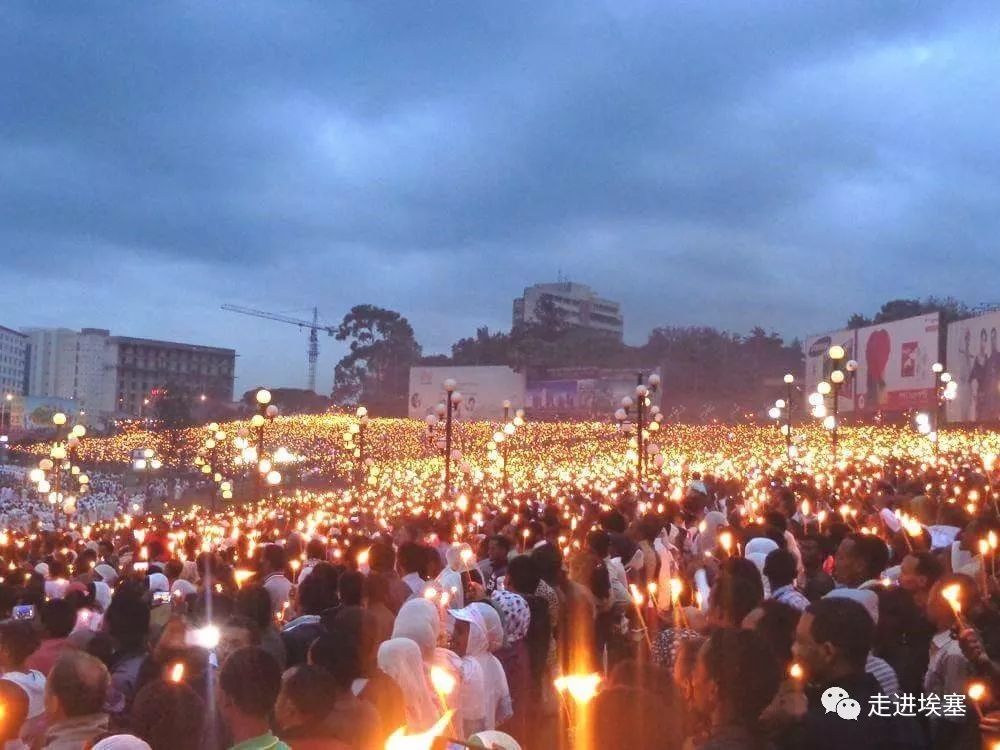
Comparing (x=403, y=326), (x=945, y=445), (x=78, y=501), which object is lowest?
(x=78, y=501)

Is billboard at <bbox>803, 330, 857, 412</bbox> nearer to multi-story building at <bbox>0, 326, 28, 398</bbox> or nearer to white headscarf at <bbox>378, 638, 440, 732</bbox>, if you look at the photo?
white headscarf at <bbox>378, 638, 440, 732</bbox>

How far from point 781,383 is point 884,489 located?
56.7 metres

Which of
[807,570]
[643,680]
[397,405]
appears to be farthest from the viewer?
[397,405]

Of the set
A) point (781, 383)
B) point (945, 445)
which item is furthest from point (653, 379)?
point (781, 383)

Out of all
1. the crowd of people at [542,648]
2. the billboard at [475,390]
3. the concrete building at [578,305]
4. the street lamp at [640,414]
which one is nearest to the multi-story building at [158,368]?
the concrete building at [578,305]

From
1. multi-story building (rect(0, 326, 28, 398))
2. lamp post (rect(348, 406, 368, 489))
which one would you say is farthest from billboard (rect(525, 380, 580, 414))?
multi-story building (rect(0, 326, 28, 398))

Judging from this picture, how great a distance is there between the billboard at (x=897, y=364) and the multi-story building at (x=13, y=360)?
150055 millimetres

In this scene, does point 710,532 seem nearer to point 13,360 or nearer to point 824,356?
point 824,356

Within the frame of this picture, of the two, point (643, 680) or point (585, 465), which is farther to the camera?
point (585, 465)

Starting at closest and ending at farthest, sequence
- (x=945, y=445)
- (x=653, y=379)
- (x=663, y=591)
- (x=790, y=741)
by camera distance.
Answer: (x=790, y=741) < (x=663, y=591) < (x=653, y=379) < (x=945, y=445)

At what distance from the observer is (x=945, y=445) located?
114ft

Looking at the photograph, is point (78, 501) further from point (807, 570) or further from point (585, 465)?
point (807, 570)

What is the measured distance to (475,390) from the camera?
72812 millimetres

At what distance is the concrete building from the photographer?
117875 millimetres
